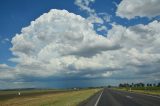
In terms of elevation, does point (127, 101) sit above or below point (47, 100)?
below

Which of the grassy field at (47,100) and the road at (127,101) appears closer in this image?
the road at (127,101)

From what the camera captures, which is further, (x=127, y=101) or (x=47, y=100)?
(x=47, y=100)

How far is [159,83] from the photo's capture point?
578 ft

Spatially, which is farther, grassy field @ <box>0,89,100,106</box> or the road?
grassy field @ <box>0,89,100,106</box>
